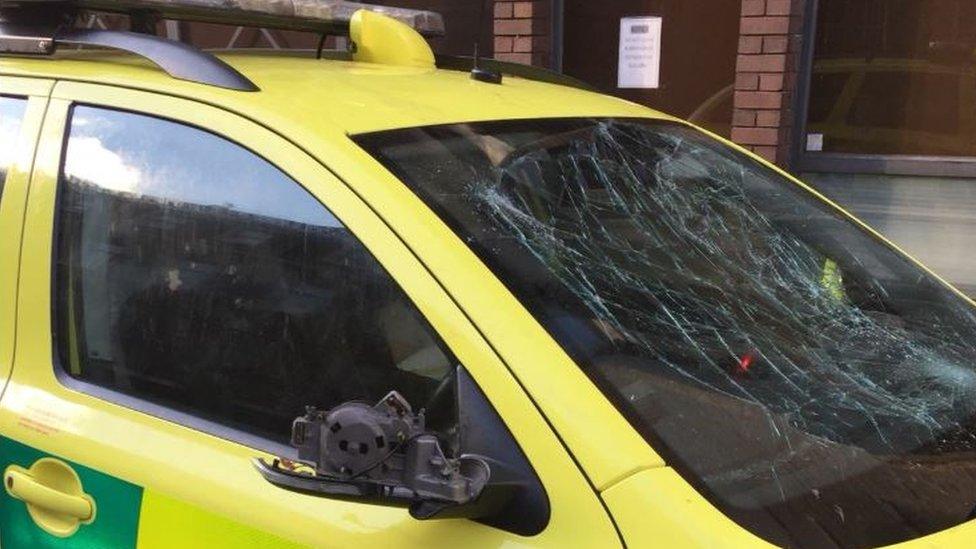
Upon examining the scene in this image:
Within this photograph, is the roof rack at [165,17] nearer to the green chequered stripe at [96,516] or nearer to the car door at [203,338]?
the car door at [203,338]

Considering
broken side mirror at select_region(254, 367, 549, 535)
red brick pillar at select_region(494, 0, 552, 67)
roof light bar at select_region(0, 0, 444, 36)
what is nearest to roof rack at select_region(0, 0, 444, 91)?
roof light bar at select_region(0, 0, 444, 36)

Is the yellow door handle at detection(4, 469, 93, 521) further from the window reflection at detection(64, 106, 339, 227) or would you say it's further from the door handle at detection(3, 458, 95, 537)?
the window reflection at detection(64, 106, 339, 227)

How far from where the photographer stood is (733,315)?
177cm

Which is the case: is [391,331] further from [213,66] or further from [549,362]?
[213,66]

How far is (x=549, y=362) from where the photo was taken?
1.39 metres

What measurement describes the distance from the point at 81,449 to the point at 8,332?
33cm

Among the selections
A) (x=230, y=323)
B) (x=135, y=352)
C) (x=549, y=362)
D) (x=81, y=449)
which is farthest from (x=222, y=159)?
(x=549, y=362)

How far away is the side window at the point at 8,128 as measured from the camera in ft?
6.44

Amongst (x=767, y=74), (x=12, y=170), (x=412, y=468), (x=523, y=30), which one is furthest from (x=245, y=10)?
(x=523, y=30)

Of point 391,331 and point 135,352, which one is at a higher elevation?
point 391,331

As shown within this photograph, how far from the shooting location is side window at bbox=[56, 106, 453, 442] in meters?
A: 1.55

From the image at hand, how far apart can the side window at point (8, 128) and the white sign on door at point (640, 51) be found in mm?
4668

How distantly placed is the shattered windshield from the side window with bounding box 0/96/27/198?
81 centimetres

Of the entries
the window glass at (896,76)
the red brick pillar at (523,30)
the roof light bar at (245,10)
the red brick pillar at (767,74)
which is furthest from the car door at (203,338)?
the window glass at (896,76)
